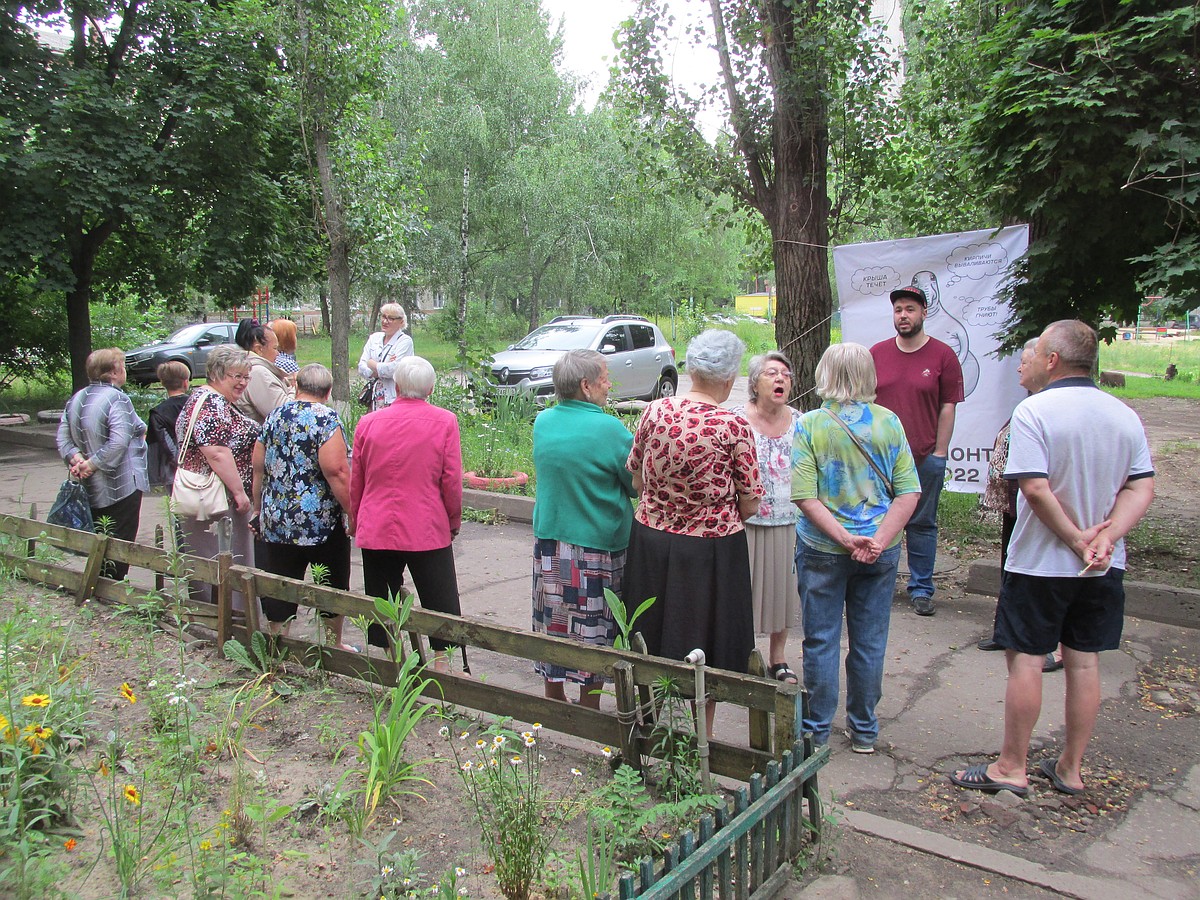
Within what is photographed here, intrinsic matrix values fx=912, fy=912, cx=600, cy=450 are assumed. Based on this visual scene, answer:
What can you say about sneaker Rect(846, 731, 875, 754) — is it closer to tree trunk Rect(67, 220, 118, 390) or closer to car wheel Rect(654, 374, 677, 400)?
tree trunk Rect(67, 220, 118, 390)

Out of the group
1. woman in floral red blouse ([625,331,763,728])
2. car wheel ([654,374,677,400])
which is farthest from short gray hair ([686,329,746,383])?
car wheel ([654,374,677,400])

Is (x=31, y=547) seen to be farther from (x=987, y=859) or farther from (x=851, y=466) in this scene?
(x=987, y=859)

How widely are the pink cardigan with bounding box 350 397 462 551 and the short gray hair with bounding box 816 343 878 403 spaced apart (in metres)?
1.79

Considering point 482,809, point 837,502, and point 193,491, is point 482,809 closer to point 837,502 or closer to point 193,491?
point 837,502

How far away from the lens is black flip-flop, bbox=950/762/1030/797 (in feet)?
11.7

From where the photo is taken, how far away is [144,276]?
16.6 metres

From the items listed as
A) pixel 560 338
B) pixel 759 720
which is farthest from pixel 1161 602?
pixel 560 338

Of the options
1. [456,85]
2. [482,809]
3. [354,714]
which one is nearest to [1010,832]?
[482,809]

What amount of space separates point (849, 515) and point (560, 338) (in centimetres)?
1375

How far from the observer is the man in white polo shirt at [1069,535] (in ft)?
11.3

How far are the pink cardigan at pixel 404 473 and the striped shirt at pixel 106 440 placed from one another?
2090 mm

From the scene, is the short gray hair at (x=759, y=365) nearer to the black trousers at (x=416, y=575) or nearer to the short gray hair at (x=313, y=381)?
the black trousers at (x=416, y=575)

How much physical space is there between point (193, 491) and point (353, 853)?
2840mm

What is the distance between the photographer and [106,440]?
5641mm
